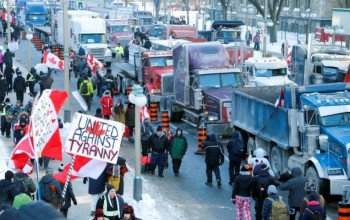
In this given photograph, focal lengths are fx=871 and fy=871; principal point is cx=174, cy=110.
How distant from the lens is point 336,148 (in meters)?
A: 18.0

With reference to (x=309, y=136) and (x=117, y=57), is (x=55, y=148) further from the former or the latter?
(x=117, y=57)

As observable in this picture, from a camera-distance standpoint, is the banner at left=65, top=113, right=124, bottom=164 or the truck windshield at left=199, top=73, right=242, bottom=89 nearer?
the banner at left=65, top=113, right=124, bottom=164

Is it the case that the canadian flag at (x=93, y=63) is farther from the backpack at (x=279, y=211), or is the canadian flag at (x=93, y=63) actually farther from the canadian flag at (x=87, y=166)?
the backpack at (x=279, y=211)

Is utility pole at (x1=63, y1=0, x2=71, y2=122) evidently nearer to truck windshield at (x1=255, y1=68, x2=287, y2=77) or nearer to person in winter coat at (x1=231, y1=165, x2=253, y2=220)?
truck windshield at (x1=255, y1=68, x2=287, y2=77)

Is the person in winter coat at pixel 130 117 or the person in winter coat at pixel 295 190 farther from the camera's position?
the person in winter coat at pixel 130 117

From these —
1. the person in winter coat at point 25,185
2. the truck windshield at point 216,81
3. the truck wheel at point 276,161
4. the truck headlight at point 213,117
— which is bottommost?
the truck wheel at point 276,161

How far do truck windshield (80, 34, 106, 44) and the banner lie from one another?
119 feet

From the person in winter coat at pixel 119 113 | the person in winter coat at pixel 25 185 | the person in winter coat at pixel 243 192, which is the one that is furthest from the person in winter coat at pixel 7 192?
the person in winter coat at pixel 119 113

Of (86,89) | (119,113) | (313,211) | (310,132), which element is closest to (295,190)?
(313,211)

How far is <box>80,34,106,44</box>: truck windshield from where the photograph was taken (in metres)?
50.3

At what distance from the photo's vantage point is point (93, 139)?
14148 mm

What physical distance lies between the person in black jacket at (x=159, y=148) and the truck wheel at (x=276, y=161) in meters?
2.55

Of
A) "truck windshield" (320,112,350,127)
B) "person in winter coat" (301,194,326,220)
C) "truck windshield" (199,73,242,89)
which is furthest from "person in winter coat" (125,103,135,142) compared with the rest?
"person in winter coat" (301,194,326,220)

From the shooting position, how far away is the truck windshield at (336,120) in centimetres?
1886
